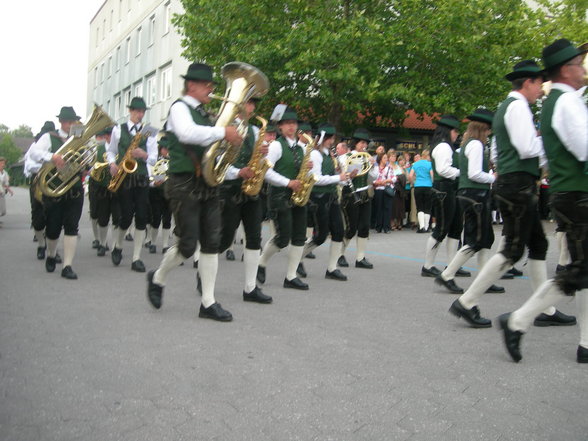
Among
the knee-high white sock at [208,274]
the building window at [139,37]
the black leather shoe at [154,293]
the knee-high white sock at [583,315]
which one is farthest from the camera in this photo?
the building window at [139,37]

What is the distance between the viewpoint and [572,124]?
4.14m

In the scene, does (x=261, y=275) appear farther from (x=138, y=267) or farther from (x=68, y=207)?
(x=68, y=207)

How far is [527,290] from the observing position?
7582 mm

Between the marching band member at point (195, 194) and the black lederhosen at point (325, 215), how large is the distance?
2449 mm

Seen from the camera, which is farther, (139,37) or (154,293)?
(139,37)

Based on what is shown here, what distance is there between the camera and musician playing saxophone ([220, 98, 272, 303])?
20.1ft

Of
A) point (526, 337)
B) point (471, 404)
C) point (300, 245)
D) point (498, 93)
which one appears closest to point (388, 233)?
point (498, 93)

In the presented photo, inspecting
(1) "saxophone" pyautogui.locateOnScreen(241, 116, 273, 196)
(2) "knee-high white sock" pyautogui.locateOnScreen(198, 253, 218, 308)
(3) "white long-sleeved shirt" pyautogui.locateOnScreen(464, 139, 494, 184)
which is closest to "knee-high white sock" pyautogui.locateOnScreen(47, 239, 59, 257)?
(1) "saxophone" pyautogui.locateOnScreen(241, 116, 273, 196)

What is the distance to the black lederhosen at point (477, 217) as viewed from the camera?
6742 mm

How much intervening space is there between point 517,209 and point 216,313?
102 inches

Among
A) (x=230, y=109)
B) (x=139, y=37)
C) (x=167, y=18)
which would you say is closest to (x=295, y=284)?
(x=230, y=109)

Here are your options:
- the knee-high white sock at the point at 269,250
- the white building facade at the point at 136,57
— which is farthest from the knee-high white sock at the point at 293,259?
the white building facade at the point at 136,57

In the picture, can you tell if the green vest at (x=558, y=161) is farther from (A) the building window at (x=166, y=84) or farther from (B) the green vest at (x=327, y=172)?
(A) the building window at (x=166, y=84)

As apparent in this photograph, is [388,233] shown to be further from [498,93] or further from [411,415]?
[411,415]
